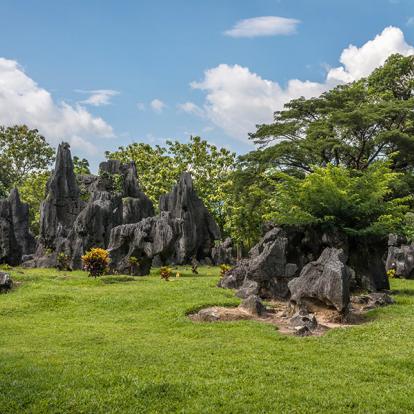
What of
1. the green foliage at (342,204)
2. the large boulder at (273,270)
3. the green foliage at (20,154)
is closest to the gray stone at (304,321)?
the large boulder at (273,270)

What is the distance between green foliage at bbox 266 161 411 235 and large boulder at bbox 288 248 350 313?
4569 mm

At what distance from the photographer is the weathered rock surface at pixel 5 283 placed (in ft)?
65.3

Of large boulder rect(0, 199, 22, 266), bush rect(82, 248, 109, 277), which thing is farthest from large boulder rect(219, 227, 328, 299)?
large boulder rect(0, 199, 22, 266)

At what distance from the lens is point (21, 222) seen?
136ft

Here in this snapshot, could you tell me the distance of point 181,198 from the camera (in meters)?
41.2

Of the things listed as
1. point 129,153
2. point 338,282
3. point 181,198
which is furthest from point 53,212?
point 338,282

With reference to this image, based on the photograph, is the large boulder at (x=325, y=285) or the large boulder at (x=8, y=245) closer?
the large boulder at (x=325, y=285)

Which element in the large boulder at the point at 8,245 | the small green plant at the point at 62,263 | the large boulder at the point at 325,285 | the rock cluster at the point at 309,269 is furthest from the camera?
the large boulder at the point at 8,245

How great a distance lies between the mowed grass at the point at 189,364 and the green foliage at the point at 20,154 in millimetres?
58244

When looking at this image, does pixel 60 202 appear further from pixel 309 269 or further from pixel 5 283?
pixel 309 269

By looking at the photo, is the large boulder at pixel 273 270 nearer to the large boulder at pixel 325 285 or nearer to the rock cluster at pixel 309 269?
the rock cluster at pixel 309 269

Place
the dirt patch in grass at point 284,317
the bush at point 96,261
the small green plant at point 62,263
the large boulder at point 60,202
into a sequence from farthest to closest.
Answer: the large boulder at point 60,202
the small green plant at point 62,263
the bush at point 96,261
the dirt patch in grass at point 284,317

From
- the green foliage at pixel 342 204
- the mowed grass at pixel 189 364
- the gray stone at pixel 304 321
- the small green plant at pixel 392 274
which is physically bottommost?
the mowed grass at pixel 189 364

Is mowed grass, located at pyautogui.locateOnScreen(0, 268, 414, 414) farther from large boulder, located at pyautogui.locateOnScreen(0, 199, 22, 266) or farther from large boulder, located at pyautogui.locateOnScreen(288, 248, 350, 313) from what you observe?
large boulder, located at pyautogui.locateOnScreen(0, 199, 22, 266)
